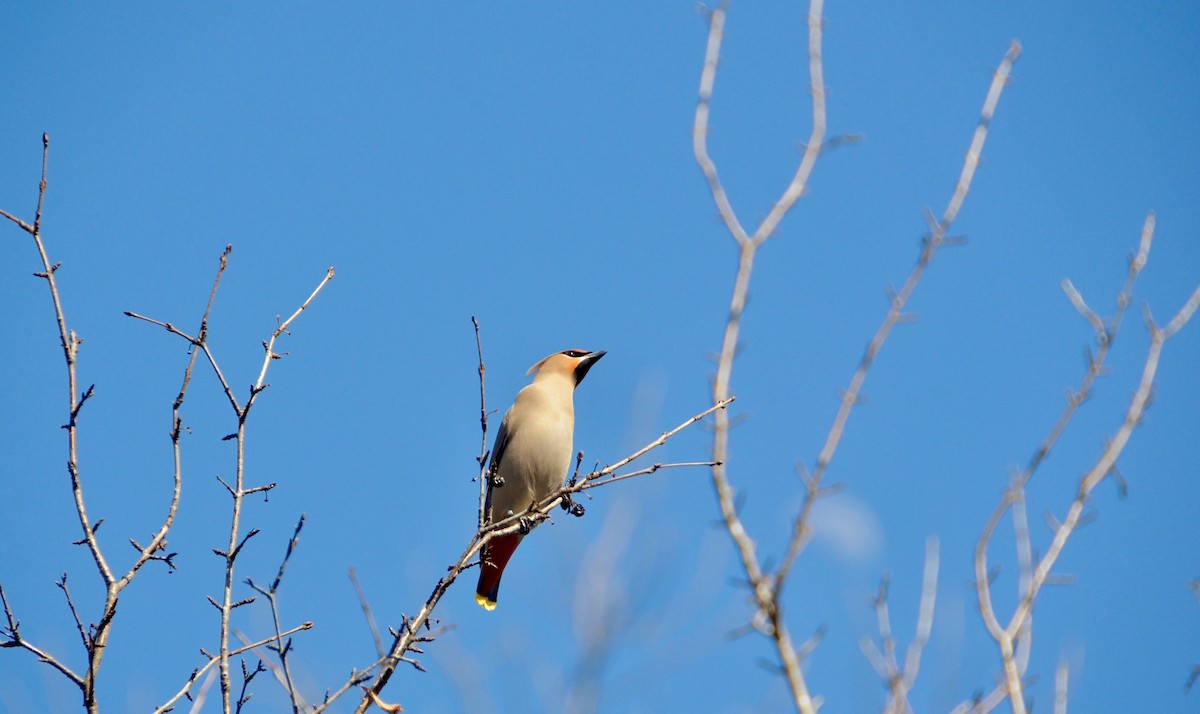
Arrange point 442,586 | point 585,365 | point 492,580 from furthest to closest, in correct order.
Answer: point 585,365 < point 492,580 < point 442,586

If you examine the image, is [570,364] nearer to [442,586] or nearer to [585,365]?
[585,365]

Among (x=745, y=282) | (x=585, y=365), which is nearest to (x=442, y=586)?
(x=745, y=282)

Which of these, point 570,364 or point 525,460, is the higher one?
point 570,364

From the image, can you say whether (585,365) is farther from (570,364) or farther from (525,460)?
(525,460)

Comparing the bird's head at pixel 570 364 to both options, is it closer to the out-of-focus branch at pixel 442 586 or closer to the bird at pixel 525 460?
the bird at pixel 525 460

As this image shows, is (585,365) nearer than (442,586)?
No

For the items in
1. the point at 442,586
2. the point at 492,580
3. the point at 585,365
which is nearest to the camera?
the point at 442,586

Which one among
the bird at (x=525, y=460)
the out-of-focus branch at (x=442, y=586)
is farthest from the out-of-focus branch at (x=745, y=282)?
the bird at (x=525, y=460)

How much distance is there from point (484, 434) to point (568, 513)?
2.26 m

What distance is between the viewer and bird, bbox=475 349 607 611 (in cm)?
616

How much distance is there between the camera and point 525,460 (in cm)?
618

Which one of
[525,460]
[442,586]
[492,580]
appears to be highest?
[525,460]

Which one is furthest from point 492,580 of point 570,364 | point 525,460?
point 570,364

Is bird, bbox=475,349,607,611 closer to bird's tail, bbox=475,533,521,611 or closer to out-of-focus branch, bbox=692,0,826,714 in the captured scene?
bird's tail, bbox=475,533,521,611
